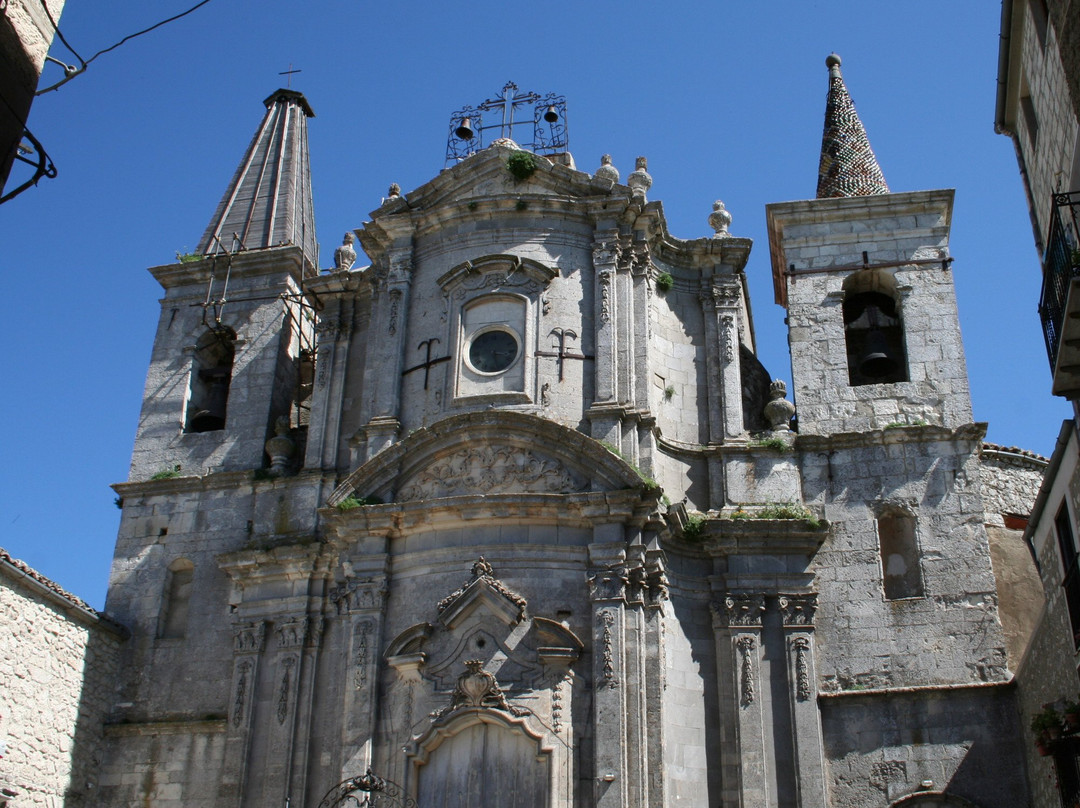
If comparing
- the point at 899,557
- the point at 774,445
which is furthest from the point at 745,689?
the point at 774,445

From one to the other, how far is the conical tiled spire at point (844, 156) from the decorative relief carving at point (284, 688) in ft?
36.7

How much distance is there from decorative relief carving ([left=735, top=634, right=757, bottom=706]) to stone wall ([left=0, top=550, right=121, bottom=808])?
9012 mm

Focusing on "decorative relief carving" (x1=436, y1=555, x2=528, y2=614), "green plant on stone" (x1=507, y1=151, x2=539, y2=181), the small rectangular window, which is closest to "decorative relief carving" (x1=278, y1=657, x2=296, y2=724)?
"decorative relief carving" (x1=436, y1=555, x2=528, y2=614)

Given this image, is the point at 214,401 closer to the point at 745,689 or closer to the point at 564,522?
the point at 564,522

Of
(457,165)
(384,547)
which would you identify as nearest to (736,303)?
(457,165)

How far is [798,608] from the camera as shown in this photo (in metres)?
16.4

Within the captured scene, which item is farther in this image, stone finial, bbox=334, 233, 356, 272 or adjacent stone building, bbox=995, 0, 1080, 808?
stone finial, bbox=334, 233, 356, 272

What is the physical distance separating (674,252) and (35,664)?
1096cm

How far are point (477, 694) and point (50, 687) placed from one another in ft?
19.6

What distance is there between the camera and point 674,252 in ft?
63.8

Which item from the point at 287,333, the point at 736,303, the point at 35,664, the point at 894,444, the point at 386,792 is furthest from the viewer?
the point at 287,333

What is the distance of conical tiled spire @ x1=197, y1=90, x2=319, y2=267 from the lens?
914 inches

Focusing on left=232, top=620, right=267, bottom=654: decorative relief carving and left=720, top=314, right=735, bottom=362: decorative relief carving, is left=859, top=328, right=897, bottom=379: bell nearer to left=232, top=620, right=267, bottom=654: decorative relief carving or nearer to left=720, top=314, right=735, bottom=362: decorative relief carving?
left=720, top=314, right=735, bottom=362: decorative relief carving

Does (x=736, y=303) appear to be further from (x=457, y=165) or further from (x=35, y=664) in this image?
(x=35, y=664)
